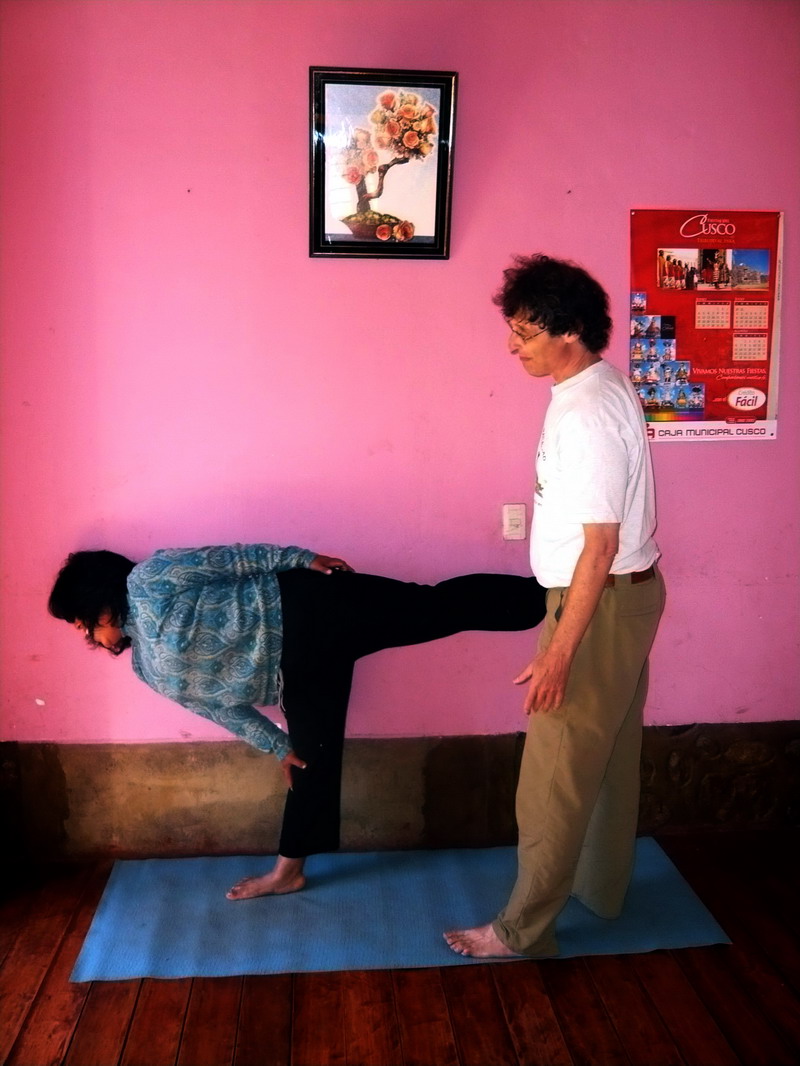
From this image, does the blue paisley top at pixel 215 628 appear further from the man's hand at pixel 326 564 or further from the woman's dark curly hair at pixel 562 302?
the woman's dark curly hair at pixel 562 302

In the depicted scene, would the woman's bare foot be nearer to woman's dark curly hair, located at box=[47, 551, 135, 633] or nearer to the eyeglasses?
woman's dark curly hair, located at box=[47, 551, 135, 633]

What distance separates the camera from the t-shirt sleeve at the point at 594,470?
5.71ft

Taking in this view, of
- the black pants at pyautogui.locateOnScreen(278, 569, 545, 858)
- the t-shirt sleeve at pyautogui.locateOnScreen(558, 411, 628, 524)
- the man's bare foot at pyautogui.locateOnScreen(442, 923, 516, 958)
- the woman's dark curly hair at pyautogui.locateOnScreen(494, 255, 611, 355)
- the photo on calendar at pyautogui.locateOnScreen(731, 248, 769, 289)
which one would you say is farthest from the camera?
the photo on calendar at pyautogui.locateOnScreen(731, 248, 769, 289)

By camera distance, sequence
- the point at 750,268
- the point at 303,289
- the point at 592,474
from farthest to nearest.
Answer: the point at 750,268
the point at 303,289
the point at 592,474

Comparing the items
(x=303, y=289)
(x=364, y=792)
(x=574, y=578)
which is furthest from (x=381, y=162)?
(x=364, y=792)

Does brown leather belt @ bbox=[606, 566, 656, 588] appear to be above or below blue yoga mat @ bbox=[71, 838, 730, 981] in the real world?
above

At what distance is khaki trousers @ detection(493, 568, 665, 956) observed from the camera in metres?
1.90

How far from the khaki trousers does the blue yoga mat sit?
0.54 ft

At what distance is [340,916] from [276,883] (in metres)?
0.20

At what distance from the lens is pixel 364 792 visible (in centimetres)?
249

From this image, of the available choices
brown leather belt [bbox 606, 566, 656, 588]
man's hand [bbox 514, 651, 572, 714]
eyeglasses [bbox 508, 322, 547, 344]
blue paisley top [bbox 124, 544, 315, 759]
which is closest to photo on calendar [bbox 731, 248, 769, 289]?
eyeglasses [bbox 508, 322, 547, 344]

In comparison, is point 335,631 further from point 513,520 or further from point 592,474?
point 592,474

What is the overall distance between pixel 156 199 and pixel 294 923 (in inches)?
74.0

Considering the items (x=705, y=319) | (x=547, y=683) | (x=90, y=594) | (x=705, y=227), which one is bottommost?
(x=547, y=683)
